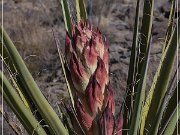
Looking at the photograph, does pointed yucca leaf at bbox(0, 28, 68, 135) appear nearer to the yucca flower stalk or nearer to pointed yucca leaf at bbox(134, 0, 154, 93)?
the yucca flower stalk

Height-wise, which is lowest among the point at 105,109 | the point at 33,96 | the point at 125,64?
the point at 125,64

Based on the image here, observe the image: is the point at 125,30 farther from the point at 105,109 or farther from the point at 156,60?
the point at 105,109

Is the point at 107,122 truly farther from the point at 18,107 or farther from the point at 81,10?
the point at 81,10

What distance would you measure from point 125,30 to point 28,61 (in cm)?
151

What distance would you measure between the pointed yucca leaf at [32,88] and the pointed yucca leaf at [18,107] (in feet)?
0.09

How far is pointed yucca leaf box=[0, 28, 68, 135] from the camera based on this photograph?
33.3 inches

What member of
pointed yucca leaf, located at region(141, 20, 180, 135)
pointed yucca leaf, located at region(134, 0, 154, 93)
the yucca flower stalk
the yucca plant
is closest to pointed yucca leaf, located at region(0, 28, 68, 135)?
the yucca plant

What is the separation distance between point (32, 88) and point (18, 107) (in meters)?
0.06

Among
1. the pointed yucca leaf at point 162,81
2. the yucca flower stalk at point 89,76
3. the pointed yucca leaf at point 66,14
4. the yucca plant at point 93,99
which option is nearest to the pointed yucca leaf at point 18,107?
the yucca plant at point 93,99

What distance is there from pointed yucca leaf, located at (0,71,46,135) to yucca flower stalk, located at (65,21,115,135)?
0.42 ft

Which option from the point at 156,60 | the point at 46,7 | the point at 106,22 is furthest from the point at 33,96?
the point at 46,7

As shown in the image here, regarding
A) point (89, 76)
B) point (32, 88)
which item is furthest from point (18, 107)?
point (89, 76)

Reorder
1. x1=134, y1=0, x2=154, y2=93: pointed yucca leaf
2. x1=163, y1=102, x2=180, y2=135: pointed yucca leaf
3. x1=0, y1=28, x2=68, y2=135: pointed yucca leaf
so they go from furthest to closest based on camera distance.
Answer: x1=134, y1=0, x2=154, y2=93: pointed yucca leaf
x1=163, y1=102, x2=180, y2=135: pointed yucca leaf
x1=0, y1=28, x2=68, y2=135: pointed yucca leaf

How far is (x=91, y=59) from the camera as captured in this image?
100cm
